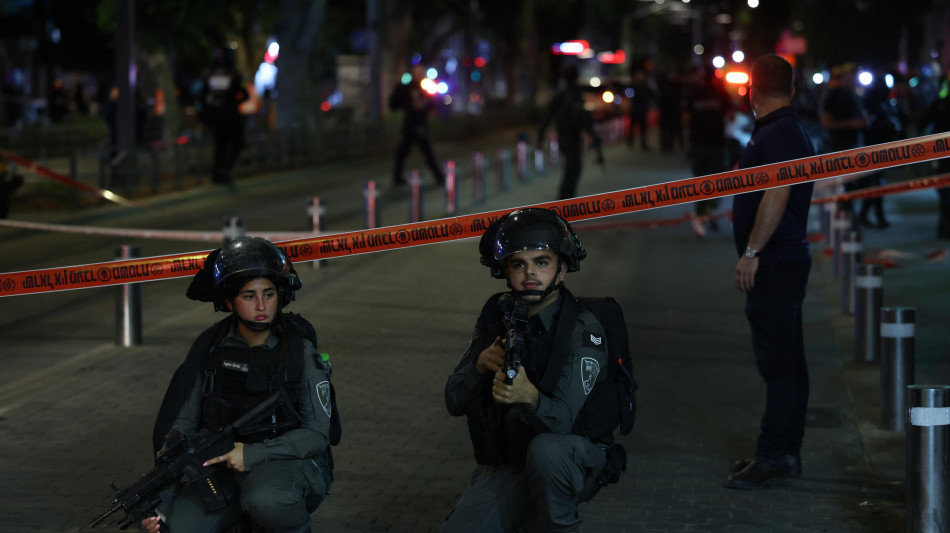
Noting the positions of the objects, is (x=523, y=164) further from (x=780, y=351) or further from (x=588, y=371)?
(x=588, y=371)

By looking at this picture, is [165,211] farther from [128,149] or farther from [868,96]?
[868,96]

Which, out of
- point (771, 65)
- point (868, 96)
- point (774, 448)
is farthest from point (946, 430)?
point (868, 96)

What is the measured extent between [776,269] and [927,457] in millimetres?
1436

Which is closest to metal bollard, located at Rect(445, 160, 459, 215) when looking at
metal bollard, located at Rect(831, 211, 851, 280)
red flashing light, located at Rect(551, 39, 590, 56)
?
metal bollard, located at Rect(831, 211, 851, 280)

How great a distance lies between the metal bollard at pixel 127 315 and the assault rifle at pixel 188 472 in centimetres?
559

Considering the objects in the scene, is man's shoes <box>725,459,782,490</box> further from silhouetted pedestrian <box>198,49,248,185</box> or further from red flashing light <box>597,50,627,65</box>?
red flashing light <box>597,50,627,65</box>

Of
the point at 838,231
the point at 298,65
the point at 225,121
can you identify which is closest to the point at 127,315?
the point at 838,231

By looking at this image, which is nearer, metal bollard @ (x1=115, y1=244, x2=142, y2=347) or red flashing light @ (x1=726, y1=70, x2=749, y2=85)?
metal bollard @ (x1=115, y1=244, x2=142, y2=347)

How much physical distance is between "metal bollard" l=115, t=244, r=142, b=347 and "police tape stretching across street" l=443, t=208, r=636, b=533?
561 centimetres

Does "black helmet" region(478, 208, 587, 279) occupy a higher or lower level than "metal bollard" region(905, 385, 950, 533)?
higher

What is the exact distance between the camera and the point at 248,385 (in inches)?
175

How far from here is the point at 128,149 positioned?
2414 centimetres

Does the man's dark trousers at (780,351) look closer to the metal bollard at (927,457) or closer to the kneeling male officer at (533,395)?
the metal bollard at (927,457)

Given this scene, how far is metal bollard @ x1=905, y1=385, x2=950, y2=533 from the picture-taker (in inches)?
203
